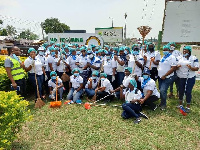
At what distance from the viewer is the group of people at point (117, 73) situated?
19.0ft

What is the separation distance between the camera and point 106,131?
15.7ft

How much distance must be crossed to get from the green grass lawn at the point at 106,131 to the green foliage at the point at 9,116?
2.40 ft

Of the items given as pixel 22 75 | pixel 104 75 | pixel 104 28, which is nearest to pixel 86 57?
pixel 104 75

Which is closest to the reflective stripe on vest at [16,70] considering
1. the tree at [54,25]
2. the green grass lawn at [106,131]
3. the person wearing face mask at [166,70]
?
the green grass lawn at [106,131]

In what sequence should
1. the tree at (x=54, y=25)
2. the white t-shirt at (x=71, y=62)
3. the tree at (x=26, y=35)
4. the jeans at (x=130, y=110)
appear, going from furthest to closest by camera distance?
the tree at (x=26, y=35), the tree at (x=54, y=25), the white t-shirt at (x=71, y=62), the jeans at (x=130, y=110)

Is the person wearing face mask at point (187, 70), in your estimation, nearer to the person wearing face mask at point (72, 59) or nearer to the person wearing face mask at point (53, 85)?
the person wearing face mask at point (72, 59)

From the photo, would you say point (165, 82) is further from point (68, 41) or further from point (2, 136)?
point (68, 41)

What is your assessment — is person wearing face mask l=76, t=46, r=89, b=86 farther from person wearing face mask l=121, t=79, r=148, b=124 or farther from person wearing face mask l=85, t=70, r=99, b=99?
person wearing face mask l=121, t=79, r=148, b=124

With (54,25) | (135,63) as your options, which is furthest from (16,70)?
(54,25)

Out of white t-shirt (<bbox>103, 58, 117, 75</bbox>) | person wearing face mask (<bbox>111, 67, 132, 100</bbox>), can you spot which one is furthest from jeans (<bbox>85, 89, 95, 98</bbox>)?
white t-shirt (<bbox>103, 58, 117, 75</bbox>)

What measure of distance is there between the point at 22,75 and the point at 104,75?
2816mm

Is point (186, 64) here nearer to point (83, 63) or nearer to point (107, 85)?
point (107, 85)

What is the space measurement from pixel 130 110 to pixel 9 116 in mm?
3161

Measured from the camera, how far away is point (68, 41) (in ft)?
48.2
